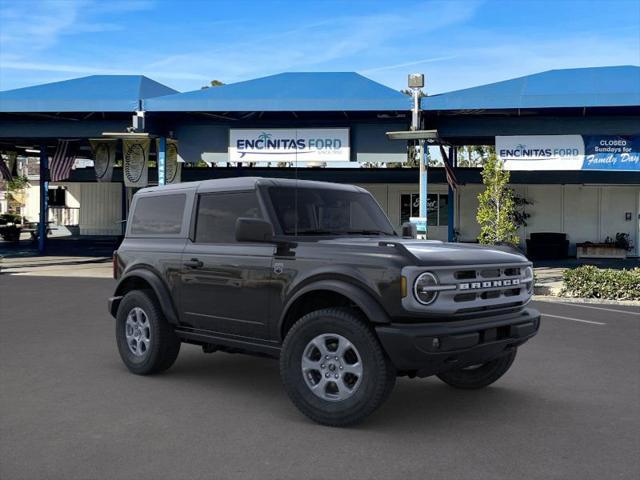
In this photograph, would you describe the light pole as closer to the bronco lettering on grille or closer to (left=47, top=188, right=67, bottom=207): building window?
the bronco lettering on grille

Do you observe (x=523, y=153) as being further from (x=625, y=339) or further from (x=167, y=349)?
(x=167, y=349)

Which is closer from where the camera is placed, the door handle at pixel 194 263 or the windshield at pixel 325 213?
the windshield at pixel 325 213

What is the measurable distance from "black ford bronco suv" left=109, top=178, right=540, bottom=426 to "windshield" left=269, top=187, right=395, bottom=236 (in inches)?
0.5

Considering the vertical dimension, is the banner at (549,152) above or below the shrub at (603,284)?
above

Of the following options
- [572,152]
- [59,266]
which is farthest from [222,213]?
[59,266]

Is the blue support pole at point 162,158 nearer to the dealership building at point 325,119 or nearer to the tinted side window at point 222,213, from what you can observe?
the dealership building at point 325,119

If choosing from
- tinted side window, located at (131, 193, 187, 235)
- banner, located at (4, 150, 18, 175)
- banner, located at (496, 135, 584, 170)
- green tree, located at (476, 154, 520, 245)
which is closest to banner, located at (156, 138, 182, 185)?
green tree, located at (476, 154, 520, 245)

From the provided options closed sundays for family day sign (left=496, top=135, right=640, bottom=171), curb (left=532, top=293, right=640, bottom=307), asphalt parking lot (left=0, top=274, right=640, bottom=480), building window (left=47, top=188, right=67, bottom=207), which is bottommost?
curb (left=532, top=293, right=640, bottom=307)

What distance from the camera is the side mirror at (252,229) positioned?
5285 millimetres

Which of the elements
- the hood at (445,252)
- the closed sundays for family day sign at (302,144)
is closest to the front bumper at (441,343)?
the hood at (445,252)

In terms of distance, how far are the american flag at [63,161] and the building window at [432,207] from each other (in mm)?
14989

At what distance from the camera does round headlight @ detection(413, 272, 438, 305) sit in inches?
189

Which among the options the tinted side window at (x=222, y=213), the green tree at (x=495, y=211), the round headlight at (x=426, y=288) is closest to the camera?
the round headlight at (x=426, y=288)

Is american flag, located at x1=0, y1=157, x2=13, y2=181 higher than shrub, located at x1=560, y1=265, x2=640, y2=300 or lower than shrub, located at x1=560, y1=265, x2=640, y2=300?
higher
